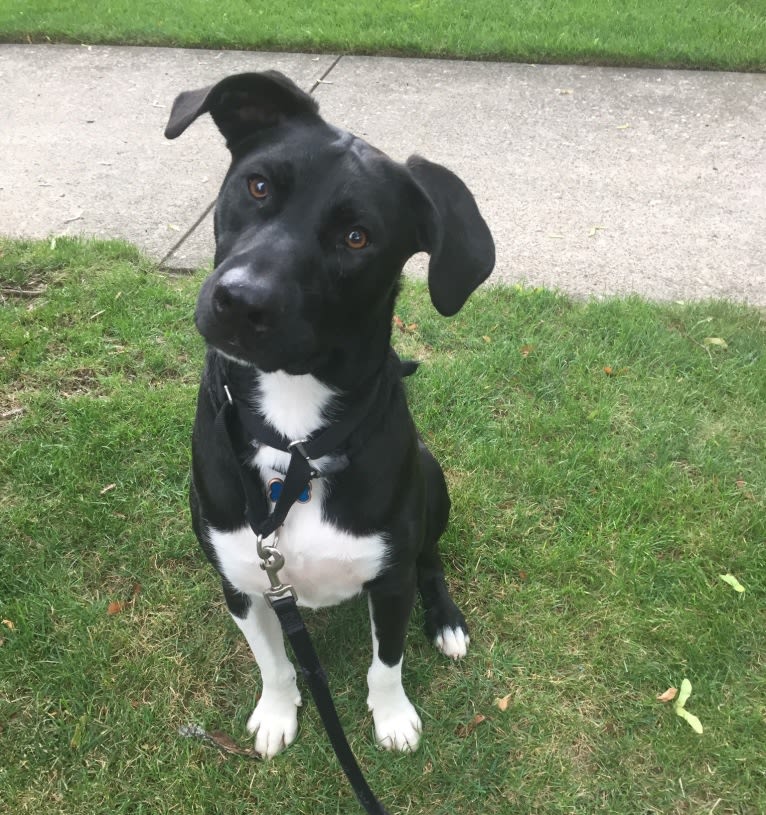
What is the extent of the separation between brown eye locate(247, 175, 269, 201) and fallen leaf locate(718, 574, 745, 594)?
2.26 m

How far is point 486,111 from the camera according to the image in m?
5.76

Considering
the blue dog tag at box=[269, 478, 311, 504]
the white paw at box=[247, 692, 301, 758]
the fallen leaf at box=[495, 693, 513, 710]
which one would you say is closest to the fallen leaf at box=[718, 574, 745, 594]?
the fallen leaf at box=[495, 693, 513, 710]

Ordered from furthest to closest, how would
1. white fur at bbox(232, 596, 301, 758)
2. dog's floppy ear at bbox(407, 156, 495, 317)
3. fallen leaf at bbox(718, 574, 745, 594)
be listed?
fallen leaf at bbox(718, 574, 745, 594), white fur at bbox(232, 596, 301, 758), dog's floppy ear at bbox(407, 156, 495, 317)

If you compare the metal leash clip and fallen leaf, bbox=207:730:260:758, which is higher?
the metal leash clip

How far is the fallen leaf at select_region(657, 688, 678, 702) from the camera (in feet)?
8.50

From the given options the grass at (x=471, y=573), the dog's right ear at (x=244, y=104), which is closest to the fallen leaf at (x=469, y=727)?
the grass at (x=471, y=573)

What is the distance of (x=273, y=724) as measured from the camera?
2.46 m

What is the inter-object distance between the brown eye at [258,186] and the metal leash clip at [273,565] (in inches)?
32.6

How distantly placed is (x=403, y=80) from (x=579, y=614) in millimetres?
4750

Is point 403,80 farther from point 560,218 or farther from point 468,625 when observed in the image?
point 468,625

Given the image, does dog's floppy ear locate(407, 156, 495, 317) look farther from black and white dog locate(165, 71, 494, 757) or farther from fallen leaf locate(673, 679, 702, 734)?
fallen leaf locate(673, 679, 702, 734)

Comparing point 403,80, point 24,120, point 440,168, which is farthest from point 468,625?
point 24,120

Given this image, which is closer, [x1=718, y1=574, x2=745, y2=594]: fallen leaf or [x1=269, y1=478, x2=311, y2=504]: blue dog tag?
[x1=269, y1=478, x2=311, y2=504]: blue dog tag

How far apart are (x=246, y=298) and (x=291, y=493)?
22.1 inches
